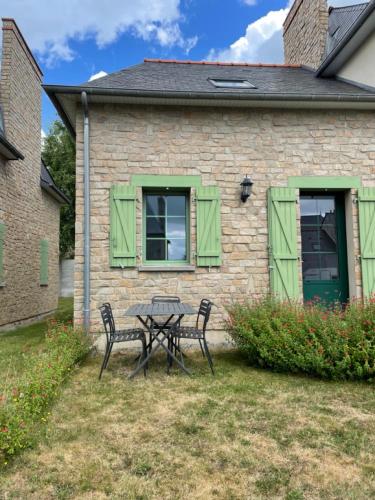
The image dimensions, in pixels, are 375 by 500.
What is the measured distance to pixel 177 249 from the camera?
19.4 feet

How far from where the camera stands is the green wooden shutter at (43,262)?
407 inches

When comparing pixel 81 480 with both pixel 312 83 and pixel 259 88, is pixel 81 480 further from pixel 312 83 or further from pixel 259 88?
pixel 312 83

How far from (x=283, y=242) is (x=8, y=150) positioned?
5939 millimetres

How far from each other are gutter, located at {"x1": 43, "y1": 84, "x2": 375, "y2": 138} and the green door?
1561mm

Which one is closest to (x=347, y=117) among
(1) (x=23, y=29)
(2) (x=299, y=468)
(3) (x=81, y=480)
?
(2) (x=299, y=468)

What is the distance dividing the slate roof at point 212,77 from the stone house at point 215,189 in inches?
2.8

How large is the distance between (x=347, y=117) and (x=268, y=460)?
5588mm

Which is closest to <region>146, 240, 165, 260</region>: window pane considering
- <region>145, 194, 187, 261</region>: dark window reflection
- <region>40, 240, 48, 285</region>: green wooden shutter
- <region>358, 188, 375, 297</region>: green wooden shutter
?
<region>145, 194, 187, 261</region>: dark window reflection

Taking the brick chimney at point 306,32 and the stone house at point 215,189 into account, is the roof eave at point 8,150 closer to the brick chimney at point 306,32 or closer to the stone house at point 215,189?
the stone house at point 215,189

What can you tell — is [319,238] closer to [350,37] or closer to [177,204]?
[177,204]

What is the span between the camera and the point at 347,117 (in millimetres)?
5977

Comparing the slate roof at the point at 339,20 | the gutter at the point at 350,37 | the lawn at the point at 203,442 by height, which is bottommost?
the lawn at the point at 203,442

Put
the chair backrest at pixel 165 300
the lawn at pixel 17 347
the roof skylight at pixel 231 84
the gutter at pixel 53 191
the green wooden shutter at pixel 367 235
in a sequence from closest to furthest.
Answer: the lawn at pixel 17 347 < the chair backrest at pixel 165 300 < the green wooden shutter at pixel 367 235 < the roof skylight at pixel 231 84 < the gutter at pixel 53 191

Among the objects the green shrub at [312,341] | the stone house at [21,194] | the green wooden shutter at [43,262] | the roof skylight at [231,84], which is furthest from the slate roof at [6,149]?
the green shrub at [312,341]
